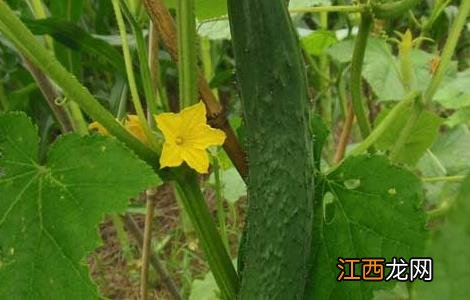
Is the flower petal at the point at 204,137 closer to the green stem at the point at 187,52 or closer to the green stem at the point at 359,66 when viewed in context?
the green stem at the point at 187,52

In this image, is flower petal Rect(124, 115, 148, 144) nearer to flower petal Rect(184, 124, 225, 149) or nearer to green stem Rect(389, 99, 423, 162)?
flower petal Rect(184, 124, 225, 149)

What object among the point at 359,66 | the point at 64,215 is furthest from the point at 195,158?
the point at 359,66

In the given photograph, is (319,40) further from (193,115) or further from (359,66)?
(193,115)

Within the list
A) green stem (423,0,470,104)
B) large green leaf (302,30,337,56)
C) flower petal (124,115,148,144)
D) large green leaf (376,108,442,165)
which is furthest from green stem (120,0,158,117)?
large green leaf (302,30,337,56)

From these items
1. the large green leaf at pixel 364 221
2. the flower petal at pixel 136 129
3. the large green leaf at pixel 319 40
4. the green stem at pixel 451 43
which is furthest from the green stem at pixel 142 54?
the large green leaf at pixel 319 40

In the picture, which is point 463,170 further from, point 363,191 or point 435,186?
point 363,191

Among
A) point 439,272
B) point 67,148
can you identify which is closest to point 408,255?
point 67,148
